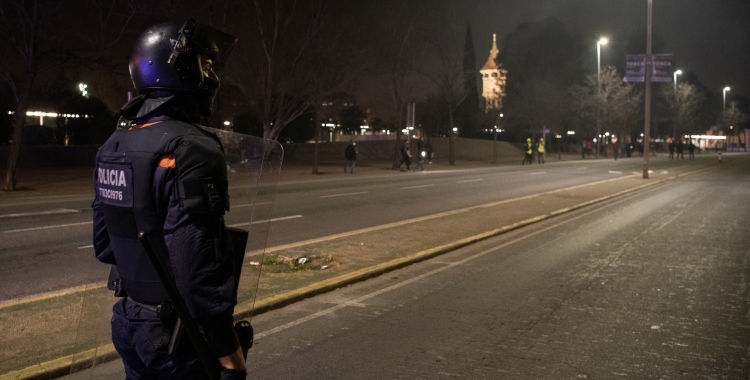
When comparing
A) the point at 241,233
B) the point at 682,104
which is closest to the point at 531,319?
the point at 241,233

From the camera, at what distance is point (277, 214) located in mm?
14969

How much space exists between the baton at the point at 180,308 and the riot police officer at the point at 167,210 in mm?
23

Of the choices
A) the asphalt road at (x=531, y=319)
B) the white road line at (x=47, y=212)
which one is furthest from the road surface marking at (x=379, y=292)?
the white road line at (x=47, y=212)

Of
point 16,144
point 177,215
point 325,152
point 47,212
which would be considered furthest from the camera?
point 325,152

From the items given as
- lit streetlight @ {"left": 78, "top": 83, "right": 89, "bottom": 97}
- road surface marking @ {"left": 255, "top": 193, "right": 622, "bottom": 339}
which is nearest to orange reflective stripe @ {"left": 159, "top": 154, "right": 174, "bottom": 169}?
road surface marking @ {"left": 255, "top": 193, "right": 622, "bottom": 339}

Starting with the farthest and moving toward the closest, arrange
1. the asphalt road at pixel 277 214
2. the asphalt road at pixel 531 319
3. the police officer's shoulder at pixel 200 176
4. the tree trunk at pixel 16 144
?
1. the tree trunk at pixel 16 144
2. the asphalt road at pixel 277 214
3. the asphalt road at pixel 531 319
4. the police officer's shoulder at pixel 200 176

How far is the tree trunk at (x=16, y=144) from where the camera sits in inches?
799

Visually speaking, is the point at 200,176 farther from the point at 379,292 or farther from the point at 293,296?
the point at 379,292

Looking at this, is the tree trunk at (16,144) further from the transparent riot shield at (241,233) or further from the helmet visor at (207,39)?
the helmet visor at (207,39)

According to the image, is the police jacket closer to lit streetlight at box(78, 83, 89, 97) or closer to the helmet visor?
the helmet visor

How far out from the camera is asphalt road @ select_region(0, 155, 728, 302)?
7.89m

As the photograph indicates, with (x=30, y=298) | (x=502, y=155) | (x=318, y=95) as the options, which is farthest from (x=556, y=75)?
(x=30, y=298)

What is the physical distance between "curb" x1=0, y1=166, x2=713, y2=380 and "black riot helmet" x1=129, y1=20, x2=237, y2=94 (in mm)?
1007

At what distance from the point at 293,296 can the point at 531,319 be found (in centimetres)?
256
